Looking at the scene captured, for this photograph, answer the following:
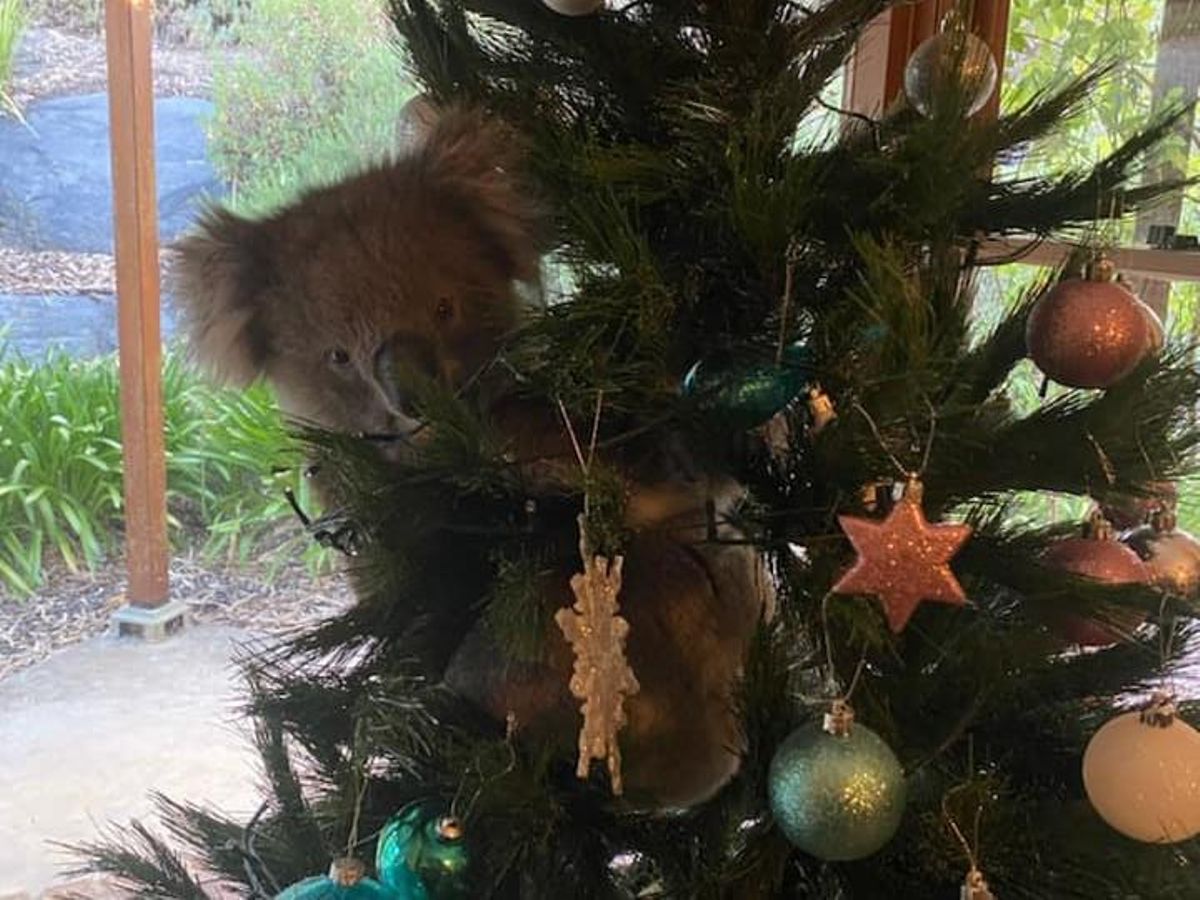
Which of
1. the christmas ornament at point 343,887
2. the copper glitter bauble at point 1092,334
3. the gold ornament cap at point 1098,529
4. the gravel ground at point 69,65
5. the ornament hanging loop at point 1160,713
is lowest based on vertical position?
the christmas ornament at point 343,887

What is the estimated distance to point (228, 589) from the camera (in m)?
1.47

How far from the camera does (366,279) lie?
2.67 ft

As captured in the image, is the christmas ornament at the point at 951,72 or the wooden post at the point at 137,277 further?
the wooden post at the point at 137,277

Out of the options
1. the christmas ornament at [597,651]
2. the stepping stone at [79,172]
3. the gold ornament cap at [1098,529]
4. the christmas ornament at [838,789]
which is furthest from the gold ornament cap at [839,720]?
the stepping stone at [79,172]

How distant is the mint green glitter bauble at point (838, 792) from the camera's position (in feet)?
2.01

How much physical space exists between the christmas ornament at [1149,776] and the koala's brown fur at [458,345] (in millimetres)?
196

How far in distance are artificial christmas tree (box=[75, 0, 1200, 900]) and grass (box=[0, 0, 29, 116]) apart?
616mm

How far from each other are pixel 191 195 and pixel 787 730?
939 mm

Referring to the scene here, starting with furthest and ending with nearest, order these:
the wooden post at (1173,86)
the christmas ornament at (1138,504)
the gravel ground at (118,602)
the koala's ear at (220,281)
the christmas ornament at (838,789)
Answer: the gravel ground at (118,602) < the wooden post at (1173,86) < the koala's ear at (220,281) < the christmas ornament at (1138,504) < the christmas ornament at (838,789)

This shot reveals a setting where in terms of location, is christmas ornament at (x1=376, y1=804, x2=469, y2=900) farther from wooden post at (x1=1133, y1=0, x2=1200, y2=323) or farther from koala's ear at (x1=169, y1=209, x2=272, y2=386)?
wooden post at (x1=1133, y1=0, x2=1200, y2=323)

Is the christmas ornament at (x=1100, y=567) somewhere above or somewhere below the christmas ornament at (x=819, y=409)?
below

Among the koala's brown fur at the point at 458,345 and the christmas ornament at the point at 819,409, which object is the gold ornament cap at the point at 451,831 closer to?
the koala's brown fur at the point at 458,345

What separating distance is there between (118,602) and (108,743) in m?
0.17

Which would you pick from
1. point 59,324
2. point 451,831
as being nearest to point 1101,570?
point 451,831
